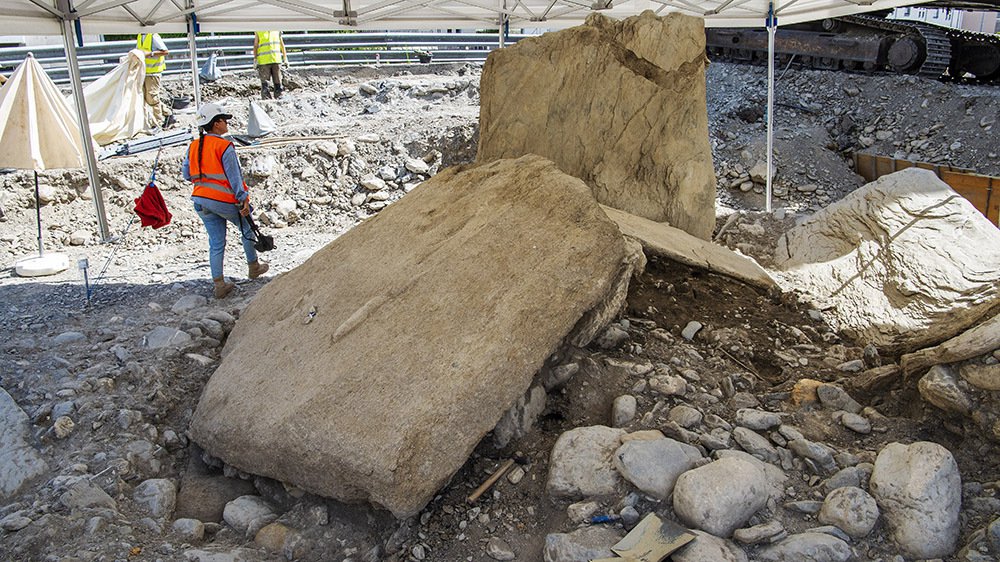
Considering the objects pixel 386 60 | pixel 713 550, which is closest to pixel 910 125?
pixel 386 60

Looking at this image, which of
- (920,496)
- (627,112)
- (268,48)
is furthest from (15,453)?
(268,48)

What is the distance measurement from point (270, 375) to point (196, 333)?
A: 1393 millimetres

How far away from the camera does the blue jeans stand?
224 inches

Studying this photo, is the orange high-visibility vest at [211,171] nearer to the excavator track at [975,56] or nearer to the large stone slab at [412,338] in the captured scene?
the large stone slab at [412,338]

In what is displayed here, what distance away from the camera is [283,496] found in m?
3.64

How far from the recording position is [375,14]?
7867 mm

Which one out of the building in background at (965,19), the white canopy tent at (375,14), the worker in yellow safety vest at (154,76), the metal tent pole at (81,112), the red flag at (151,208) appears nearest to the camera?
the red flag at (151,208)

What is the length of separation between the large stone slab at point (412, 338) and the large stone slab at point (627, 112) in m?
0.90

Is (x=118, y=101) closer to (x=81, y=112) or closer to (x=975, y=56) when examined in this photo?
(x=81, y=112)

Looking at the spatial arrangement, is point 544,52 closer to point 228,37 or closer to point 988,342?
point 988,342

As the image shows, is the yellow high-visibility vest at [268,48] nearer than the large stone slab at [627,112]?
No

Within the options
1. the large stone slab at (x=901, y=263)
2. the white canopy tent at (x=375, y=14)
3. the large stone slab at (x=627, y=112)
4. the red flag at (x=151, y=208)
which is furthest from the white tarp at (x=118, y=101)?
the large stone slab at (x=901, y=263)

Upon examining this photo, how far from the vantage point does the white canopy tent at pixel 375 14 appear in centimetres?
707

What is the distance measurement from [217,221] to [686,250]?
3.70 meters
